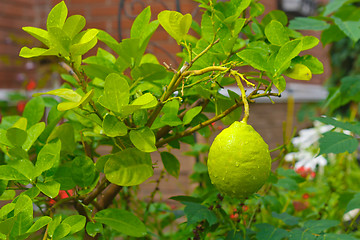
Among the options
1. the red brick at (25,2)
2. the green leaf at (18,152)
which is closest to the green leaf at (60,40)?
the green leaf at (18,152)

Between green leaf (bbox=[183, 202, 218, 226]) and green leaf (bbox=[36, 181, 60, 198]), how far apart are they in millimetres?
299

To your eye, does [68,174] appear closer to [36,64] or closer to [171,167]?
[171,167]

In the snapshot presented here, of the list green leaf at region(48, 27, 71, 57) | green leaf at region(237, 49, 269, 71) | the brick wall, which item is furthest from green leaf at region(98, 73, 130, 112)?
the brick wall

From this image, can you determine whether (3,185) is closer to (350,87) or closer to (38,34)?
(38,34)

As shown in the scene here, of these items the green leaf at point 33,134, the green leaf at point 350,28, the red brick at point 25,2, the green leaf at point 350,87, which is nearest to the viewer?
the green leaf at point 33,134

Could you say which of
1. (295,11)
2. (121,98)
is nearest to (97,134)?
(121,98)

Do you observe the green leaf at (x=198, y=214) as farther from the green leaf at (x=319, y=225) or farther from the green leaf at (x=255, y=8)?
the green leaf at (x=255, y=8)

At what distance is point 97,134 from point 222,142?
33cm

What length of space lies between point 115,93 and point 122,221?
24cm

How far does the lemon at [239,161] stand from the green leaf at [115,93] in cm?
17

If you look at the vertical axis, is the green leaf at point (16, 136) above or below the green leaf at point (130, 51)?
below

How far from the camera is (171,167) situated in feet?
2.96

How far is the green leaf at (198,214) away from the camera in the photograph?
33.7 inches

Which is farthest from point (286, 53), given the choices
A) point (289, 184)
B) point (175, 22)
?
point (289, 184)
